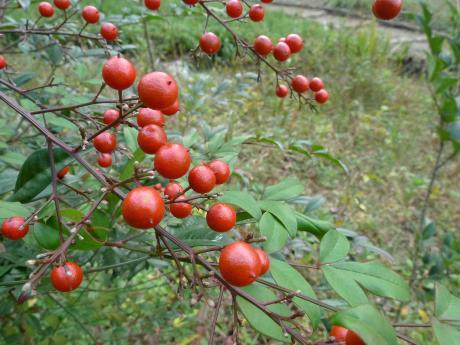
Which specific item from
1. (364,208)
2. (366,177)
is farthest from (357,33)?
(364,208)

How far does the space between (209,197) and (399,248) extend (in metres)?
2.54

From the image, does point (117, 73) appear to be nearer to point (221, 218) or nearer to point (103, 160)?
point (221, 218)

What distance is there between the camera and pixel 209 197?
2.39ft

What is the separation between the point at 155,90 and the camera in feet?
2.07

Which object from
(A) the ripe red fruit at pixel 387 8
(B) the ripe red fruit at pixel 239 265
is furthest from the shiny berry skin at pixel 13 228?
(A) the ripe red fruit at pixel 387 8

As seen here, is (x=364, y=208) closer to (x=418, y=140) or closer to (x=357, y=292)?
(x=418, y=140)

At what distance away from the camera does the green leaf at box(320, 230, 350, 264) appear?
77cm

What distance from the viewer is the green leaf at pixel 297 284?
67 cm

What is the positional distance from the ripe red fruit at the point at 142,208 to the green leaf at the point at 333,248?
0.34 metres

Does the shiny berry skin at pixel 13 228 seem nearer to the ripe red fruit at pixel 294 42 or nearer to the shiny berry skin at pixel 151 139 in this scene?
the shiny berry skin at pixel 151 139

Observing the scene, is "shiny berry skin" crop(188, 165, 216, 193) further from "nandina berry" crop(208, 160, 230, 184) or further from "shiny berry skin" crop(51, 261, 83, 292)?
"shiny berry skin" crop(51, 261, 83, 292)

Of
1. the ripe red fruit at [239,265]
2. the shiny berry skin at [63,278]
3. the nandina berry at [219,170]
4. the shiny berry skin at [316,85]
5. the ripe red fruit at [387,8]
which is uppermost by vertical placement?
the ripe red fruit at [387,8]

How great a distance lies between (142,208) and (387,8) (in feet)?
2.35

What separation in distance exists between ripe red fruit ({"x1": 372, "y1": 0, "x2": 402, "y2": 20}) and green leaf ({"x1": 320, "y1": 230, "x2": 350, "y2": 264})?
51 centimetres
